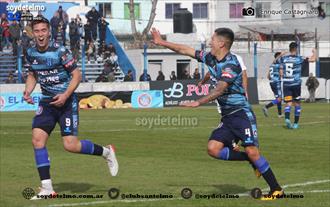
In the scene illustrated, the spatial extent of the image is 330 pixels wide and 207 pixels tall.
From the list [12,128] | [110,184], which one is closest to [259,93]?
[12,128]

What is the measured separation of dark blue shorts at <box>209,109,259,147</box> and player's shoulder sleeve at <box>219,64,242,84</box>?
625mm

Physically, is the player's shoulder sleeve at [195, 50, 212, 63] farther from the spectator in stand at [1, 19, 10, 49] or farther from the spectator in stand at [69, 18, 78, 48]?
the spectator in stand at [69, 18, 78, 48]

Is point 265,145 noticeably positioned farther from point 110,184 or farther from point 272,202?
point 272,202

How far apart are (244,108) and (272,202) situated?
4.72 ft

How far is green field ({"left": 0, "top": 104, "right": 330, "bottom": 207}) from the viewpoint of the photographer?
40.4 ft

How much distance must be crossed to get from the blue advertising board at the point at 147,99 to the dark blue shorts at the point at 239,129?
110 ft

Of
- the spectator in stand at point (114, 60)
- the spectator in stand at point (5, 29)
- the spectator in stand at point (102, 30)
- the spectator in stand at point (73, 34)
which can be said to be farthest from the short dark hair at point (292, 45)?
the spectator in stand at point (102, 30)

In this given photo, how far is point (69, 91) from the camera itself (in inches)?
481

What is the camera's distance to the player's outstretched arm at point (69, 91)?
1216cm

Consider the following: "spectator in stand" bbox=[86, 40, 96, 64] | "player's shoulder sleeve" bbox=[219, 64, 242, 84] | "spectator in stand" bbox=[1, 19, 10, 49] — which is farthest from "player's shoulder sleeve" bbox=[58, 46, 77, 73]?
"spectator in stand" bbox=[86, 40, 96, 64]

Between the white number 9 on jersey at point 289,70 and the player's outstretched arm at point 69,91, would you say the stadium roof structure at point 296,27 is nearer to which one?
the white number 9 on jersey at point 289,70

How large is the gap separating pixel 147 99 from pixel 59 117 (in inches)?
1320

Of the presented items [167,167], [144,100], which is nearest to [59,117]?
[167,167]

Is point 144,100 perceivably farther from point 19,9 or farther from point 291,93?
point 291,93
